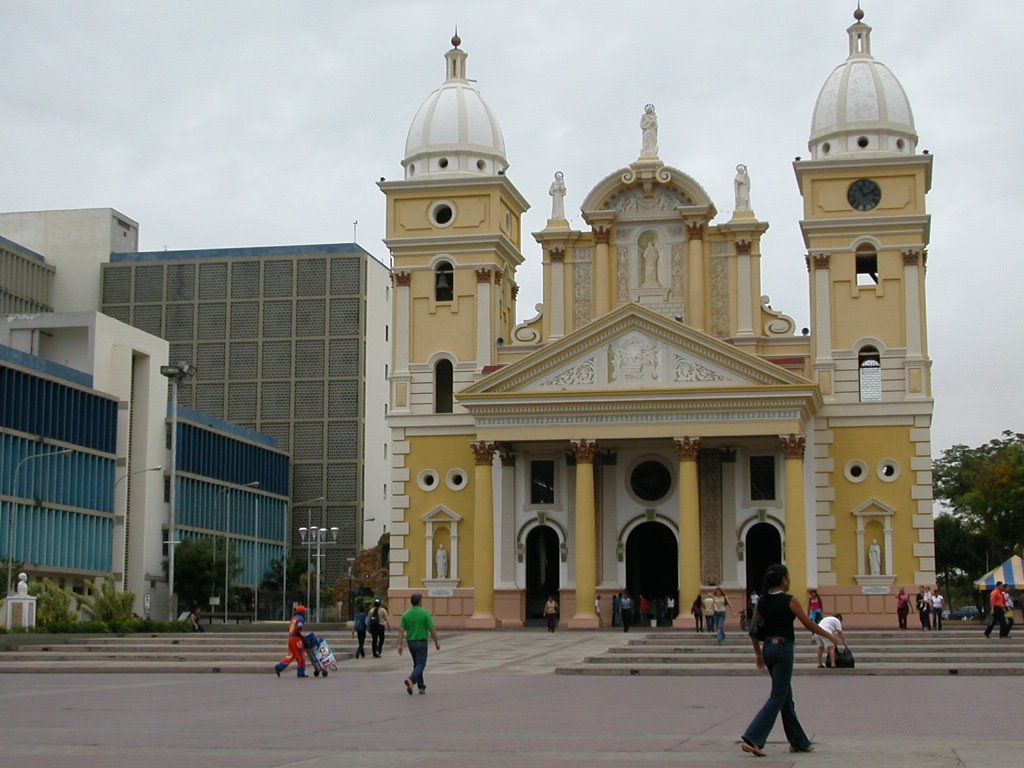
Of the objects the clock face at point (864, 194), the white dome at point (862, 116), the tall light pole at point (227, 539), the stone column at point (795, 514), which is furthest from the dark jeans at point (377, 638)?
the tall light pole at point (227, 539)

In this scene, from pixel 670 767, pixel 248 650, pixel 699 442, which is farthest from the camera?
pixel 699 442

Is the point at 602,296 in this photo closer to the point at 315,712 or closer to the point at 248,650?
the point at 248,650

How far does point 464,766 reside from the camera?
15336 millimetres

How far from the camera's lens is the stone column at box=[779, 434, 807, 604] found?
2159 inches

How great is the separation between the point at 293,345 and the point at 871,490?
226ft

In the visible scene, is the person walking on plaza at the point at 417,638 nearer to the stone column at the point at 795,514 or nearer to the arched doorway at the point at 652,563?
the stone column at the point at 795,514

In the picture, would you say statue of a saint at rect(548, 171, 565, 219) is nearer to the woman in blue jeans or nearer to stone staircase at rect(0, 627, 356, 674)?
stone staircase at rect(0, 627, 356, 674)

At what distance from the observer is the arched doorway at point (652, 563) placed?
60.0 metres

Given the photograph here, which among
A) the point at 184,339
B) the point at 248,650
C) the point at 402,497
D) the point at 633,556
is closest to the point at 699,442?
the point at 633,556

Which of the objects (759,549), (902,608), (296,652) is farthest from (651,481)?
(296,652)

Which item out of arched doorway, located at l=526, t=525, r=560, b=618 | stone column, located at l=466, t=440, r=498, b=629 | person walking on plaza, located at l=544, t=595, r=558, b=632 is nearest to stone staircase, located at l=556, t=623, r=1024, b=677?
person walking on plaza, located at l=544, t=595, r=558, b=632

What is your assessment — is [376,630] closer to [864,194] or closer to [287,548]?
[864,194]

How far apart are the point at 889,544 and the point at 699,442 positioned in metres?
8.03

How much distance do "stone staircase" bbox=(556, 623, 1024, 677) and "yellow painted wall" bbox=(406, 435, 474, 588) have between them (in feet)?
63.4
